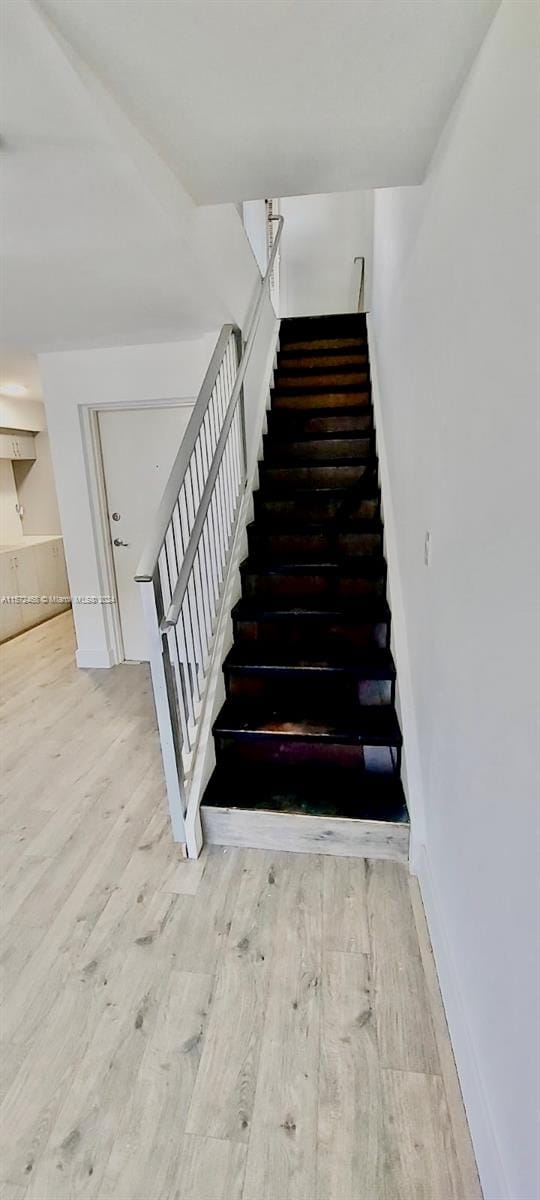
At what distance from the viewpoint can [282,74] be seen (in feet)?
3.92

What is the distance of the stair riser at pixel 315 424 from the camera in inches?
136

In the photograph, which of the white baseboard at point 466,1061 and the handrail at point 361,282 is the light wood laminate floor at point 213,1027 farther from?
the handrail at point 361,282

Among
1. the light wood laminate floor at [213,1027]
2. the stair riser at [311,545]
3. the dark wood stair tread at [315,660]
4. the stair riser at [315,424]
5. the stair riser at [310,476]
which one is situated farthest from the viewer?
the stair riser at [315,424]

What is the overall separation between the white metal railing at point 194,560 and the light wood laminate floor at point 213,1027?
1.18ft

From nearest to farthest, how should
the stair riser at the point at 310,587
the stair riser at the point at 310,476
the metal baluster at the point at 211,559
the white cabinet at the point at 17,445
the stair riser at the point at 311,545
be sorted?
1. the metal baluster at the point at 211,559
2. the stair riser at the point at 310,587
3. the stair riser at the point at 311,545
4. the stair riser at the point at 310,476
5. the white cabinet at the point at 17,445

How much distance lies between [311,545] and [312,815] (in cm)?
146

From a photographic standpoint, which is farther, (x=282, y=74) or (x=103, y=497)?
(x=103, y=497)

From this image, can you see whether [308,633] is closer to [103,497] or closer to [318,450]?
[318,450]

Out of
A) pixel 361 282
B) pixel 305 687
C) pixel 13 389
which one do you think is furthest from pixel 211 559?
pixel 361 282

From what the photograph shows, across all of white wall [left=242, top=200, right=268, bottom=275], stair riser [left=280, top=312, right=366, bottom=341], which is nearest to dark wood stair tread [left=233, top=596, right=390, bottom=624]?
white wall [left=242, top=200, right=268, bottom=275]

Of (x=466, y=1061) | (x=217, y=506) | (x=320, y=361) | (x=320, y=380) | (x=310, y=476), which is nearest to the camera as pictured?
(x=466, y=1061)

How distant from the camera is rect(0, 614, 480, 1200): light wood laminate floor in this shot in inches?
43.7

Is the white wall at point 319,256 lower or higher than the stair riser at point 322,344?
higher

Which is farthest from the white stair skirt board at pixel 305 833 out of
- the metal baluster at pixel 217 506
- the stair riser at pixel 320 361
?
the stair riser at pixel 320 361
